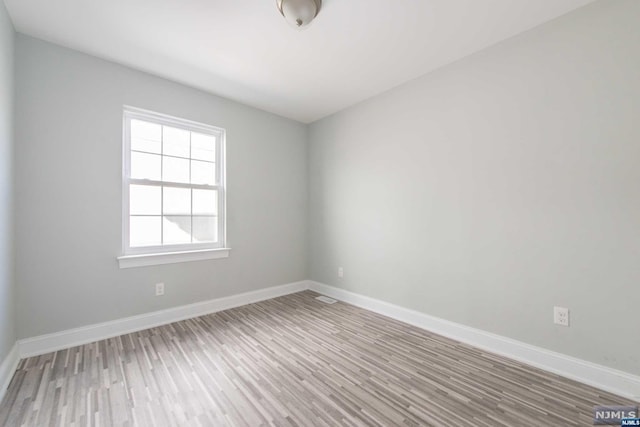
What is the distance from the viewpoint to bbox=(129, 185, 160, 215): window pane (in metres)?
2.64

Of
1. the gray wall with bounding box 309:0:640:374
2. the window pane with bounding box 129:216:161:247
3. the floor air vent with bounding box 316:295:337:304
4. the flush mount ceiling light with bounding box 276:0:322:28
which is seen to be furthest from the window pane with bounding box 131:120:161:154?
the floor air vent with bounding box 316:295:337:304

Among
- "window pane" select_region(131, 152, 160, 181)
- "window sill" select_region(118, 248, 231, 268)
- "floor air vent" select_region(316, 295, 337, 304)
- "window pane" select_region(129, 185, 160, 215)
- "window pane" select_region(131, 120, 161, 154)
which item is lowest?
"floor air vent" select_region(316, 295, 337, 304)

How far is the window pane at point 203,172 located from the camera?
308 cm

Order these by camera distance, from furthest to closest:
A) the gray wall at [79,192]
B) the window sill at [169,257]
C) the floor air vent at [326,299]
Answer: the floor air vent at [326,299]
the window sill at [169,257]
the gray wall at [79,192]

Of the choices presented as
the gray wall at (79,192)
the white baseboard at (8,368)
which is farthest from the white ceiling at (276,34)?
the white baseboard at (8,368)

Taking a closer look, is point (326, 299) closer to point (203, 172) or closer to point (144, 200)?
point (203, 172)

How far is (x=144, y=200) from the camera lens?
2.71 meters

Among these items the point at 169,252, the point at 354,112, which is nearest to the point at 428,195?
the point at 354,112

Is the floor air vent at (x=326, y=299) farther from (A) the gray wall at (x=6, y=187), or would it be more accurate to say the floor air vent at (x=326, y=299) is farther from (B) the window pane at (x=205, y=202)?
(A) the gray wall at (x=6, y=187)

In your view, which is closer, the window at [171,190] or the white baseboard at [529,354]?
the white baseboard at [529,354]

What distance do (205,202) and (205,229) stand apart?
33 cm

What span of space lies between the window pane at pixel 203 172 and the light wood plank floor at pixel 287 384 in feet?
5.48

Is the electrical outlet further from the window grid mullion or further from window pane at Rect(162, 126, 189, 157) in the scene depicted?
window pane at Rect(162, 126, 189, 157)

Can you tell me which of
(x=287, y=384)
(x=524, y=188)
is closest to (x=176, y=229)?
(x=287, y=384)
